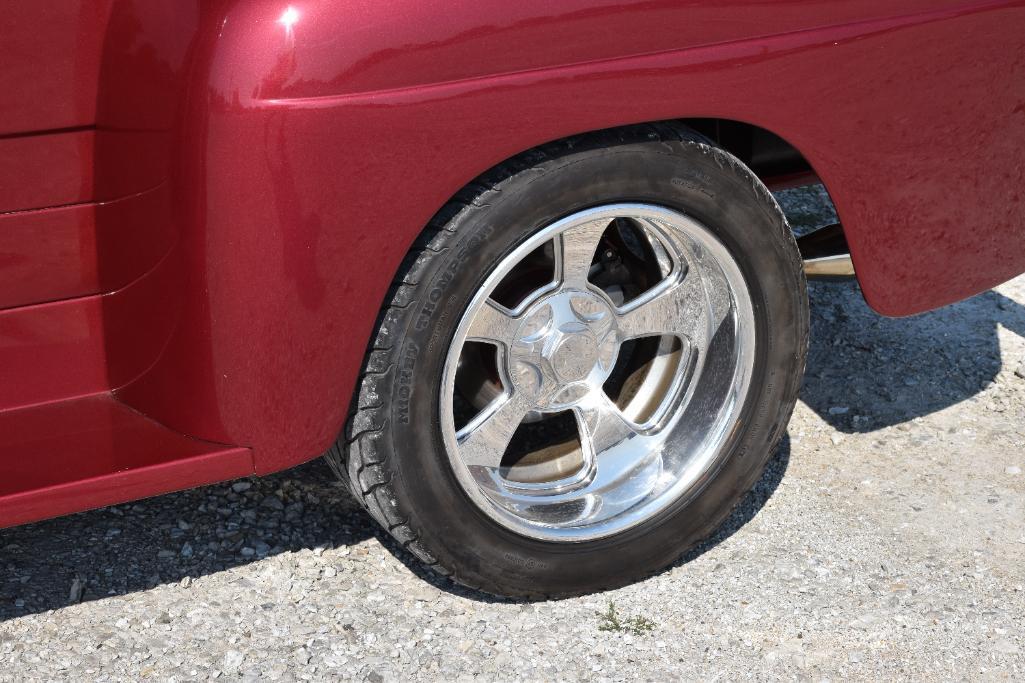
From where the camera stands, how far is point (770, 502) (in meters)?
2.90

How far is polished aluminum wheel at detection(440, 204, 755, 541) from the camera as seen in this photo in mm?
2410

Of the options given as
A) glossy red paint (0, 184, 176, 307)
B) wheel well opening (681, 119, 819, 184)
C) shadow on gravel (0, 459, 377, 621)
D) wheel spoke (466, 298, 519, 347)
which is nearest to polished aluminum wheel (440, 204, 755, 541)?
wheel spoke (466, 298, 519, 347)

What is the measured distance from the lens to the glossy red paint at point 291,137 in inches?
72.6

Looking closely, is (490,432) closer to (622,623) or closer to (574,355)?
(574,355)

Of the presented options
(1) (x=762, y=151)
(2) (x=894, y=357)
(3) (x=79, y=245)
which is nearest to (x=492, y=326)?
(3) (x=79, y=245)

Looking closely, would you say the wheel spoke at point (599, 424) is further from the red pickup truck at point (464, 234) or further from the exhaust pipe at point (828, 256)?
the exhaust pipe at point (828, 256)

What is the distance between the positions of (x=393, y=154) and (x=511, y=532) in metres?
0.85

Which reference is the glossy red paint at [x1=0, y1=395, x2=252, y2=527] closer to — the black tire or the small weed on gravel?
the black tire

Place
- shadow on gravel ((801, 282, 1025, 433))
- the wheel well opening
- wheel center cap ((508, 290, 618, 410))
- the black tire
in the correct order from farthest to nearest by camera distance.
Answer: shadow on gravel ((801, 282, 1025, 433))
the wheel well opening
wheel center cap ((508, 290, 618, 410))
the black tire

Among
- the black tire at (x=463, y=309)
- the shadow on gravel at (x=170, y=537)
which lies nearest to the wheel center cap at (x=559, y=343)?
the black tire at (x=463, y=309)

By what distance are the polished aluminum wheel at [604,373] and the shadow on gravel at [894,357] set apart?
2.43ft

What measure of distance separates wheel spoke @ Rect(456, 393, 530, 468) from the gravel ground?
324 millimetres

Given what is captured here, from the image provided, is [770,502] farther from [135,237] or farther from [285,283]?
[135,237]

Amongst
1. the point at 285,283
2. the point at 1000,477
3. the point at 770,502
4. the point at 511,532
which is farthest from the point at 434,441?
the point at 1000,477
